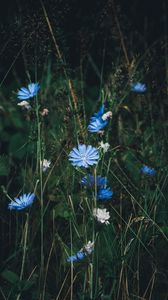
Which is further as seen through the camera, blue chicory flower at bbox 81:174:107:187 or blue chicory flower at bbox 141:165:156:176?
blue chicory flower at bbox 141:165:156:176

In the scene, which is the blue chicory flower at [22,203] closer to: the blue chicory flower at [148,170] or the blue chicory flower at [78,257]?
the blue chicory flower at [78,257]

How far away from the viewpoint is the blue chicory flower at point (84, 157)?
57.4 inches

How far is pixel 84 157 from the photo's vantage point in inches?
58.2

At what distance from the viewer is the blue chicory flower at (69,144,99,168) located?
1459 millimetres

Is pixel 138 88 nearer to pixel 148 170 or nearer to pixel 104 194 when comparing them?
pixel 148 170

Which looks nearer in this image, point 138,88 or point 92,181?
point 92,181

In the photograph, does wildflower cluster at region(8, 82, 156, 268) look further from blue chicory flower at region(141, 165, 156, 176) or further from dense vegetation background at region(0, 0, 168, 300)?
blue chicory flower at region(141, 165, 156, 176)

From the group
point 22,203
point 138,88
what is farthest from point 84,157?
point 138,88

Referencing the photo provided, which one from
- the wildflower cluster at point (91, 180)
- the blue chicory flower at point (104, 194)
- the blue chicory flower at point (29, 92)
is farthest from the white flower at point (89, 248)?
the blue chicory flower at point (29, 92)

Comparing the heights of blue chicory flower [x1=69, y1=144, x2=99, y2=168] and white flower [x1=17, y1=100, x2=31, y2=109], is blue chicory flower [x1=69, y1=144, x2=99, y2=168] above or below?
below

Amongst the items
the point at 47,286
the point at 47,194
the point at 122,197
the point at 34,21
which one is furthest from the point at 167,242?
the point at 34,21

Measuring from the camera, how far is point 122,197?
178 centimetres

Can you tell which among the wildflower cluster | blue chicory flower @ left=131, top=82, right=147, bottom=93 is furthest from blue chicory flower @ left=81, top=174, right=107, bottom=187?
blue chicory flower @ left=131, top=82, right=147, bottom=93

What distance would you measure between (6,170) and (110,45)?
1422mm
